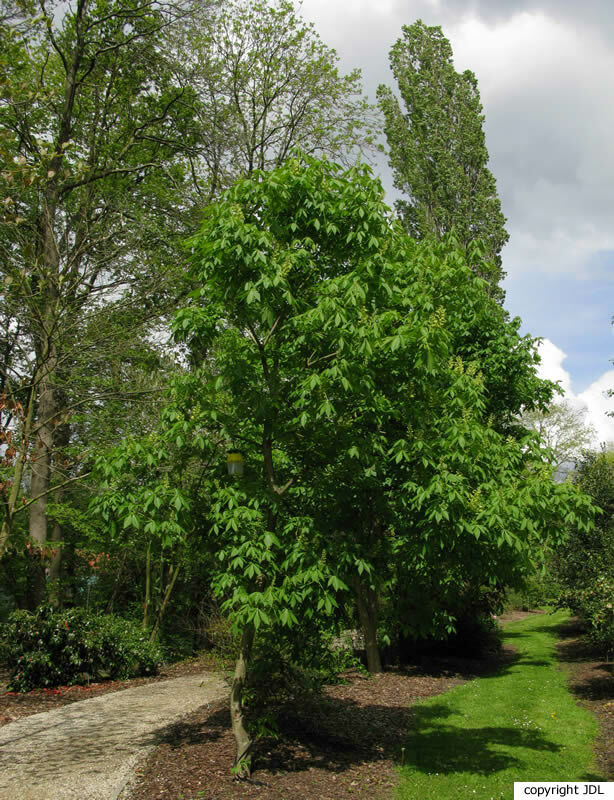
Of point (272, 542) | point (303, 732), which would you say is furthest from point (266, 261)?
point (303, 732)

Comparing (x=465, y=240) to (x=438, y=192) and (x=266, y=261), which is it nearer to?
→ (x=438, y=192)

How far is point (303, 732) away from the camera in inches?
273

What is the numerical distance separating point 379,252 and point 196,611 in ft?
35.5

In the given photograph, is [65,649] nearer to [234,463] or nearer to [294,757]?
[294,757]

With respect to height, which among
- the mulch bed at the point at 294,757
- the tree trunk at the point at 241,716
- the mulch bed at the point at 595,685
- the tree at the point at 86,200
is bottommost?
the mulch bed at the point at 595,685

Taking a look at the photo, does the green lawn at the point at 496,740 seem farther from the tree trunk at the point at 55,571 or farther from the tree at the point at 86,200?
the tree trunk at the point at 55,571

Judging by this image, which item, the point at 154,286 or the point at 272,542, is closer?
the point at 272,542

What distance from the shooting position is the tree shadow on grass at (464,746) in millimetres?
6387

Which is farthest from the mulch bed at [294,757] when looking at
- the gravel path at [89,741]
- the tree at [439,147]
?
the tree at [439,147]

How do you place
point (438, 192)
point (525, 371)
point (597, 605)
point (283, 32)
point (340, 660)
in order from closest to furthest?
1. point (340, 660)
2. point (597, 605)
3. point (525, 371)
4. point (283, 32)
5. point (438, 192)

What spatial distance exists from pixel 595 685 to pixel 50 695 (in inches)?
361

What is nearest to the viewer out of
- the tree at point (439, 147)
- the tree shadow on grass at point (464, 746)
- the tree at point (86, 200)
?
the tree shadow on grass at point (464, 746)

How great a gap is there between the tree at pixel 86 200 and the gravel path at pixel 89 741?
7.30ft

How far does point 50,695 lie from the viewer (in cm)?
924
